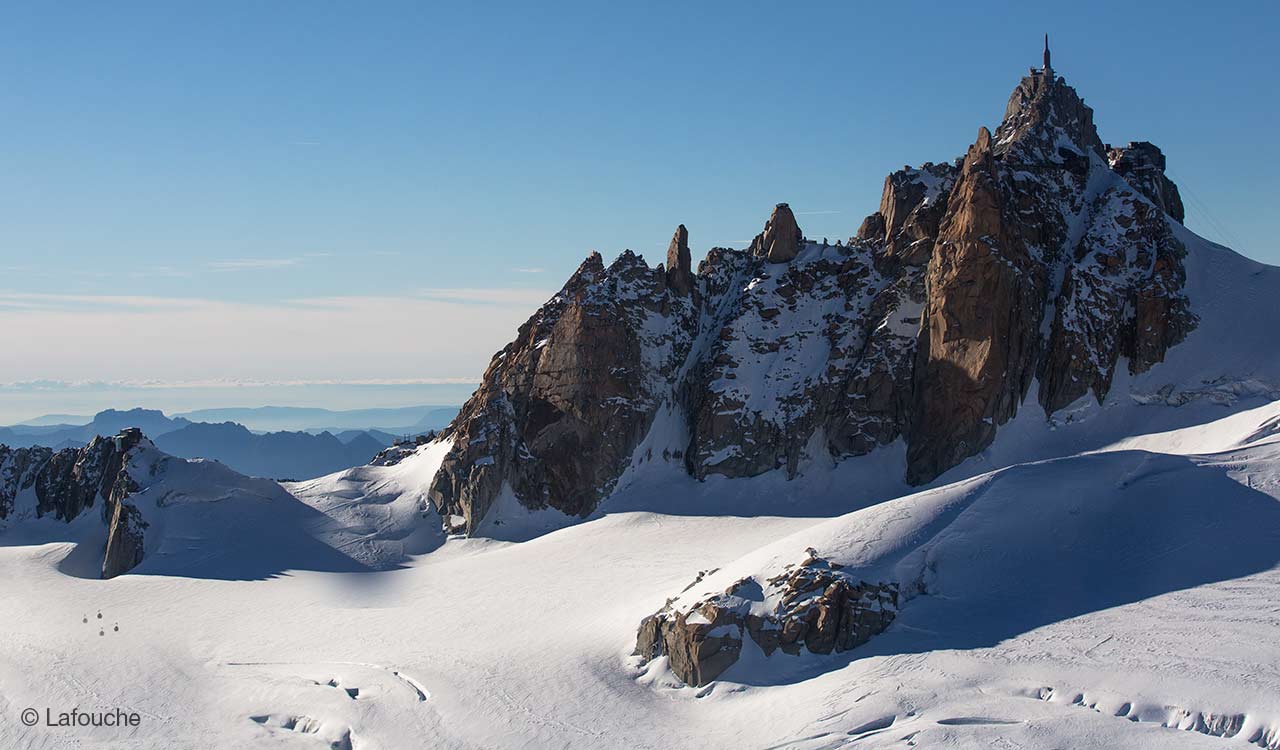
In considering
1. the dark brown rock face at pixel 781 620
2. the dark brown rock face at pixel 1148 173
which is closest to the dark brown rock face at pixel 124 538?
the dark brown rock face at pixel 781 620

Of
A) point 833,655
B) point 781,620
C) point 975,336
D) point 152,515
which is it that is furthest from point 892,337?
point 152,515

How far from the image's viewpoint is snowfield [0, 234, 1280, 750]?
182 feet

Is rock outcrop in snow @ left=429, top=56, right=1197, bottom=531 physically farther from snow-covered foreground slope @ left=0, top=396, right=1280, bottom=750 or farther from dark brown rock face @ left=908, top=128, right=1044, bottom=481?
snow-covered foreground slope @ left=0, top=396, right=1280, bottom=750

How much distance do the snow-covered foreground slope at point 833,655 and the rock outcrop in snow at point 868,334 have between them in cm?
1358

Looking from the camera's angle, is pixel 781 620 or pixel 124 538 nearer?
pixel 781 620

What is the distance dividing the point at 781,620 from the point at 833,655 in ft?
11.3

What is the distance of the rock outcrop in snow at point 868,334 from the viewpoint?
9706 centimetres

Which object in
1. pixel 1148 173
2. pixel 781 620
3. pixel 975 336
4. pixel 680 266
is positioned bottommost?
pixel 781 620

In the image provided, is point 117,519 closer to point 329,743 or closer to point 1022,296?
point 329,743

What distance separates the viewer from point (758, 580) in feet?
221

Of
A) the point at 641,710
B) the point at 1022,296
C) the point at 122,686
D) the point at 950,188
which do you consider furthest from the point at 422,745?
the point at 950,188

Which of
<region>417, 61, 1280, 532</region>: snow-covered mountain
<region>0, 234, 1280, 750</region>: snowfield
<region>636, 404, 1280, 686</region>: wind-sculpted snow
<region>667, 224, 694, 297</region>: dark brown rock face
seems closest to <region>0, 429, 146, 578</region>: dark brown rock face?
<region>0, 234, 1280, 750</region>: snowfield

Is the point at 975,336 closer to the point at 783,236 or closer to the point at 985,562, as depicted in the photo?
the point at 783,236

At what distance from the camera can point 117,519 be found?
10150cm
